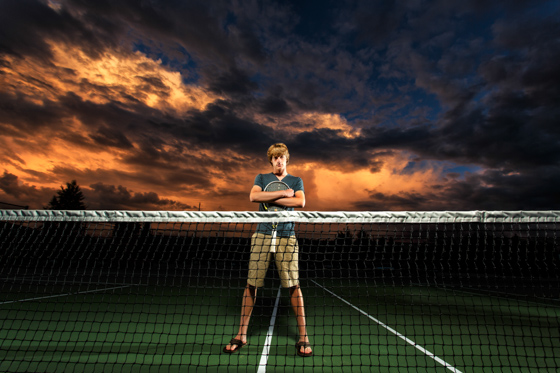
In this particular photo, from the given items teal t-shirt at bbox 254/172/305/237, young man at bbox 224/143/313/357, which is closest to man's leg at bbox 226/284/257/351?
young man at bbox 224/143/313/357

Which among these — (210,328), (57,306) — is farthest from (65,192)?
(210,328)

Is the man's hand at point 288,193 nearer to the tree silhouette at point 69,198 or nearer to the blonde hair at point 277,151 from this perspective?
the blonde hair at point 277,151

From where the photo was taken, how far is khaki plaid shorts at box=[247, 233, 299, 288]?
3307mm

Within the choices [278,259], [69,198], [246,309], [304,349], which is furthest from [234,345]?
[69,198]

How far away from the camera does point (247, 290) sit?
11.2ft

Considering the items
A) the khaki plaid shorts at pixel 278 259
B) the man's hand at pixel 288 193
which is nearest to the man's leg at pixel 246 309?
the khaki plaid shorts at pixel 278 259

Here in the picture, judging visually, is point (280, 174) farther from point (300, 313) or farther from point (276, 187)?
point (300, 313)

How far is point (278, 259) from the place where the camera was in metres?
3.31

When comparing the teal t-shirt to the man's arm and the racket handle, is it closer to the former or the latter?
the racket handle

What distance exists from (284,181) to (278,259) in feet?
3.07

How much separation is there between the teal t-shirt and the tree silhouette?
2308 inches

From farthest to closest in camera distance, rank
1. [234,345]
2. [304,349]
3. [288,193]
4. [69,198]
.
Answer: [69,198] → [234,345] → [304,349] → [288,193]

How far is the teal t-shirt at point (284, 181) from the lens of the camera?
10.9ft

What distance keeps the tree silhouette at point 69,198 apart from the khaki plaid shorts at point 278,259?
5869 centimetres
